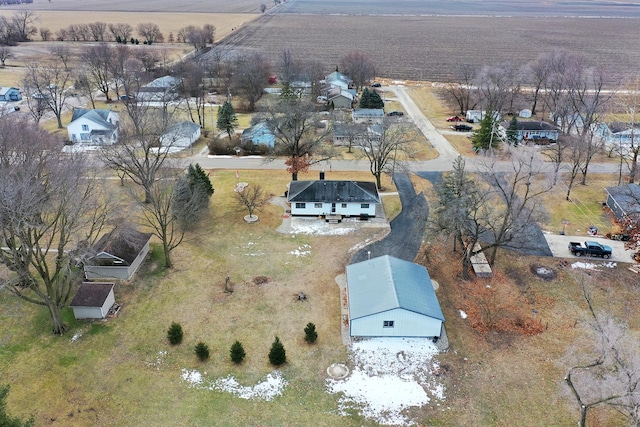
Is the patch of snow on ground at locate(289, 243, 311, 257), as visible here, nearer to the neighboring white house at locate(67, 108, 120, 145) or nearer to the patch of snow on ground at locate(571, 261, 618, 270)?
the patch of snow on ground at locate(571, 261, 618, 270)

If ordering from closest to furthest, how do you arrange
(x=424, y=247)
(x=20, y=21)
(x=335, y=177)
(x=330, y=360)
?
(x=330, y=360)
(x=424, y=247)
(x=335, y=177)
(x=20, y=21)

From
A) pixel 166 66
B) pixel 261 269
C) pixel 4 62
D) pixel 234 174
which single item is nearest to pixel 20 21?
pixel 4 62

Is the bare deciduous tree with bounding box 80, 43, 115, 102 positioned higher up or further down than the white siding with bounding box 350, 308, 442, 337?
higher up

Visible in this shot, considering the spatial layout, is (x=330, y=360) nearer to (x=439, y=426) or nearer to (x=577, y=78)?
(x=439, y=426)

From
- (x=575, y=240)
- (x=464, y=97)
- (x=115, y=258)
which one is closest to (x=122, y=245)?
(x=115, y=258)

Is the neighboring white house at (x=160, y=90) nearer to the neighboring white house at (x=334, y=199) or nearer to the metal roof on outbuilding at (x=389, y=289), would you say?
the neighboring white house at (x=334, y=199)

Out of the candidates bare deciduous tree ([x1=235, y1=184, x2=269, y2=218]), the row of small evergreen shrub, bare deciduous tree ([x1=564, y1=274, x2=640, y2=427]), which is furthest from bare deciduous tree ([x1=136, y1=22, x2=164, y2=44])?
bare deciduous tree ([x1=564, y1=274, x2=640, y2=427])
